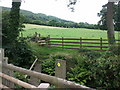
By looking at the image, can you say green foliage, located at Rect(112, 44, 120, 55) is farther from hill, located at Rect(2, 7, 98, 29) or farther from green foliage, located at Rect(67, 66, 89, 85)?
hill, located at Rect(2, 7, 98, 29)

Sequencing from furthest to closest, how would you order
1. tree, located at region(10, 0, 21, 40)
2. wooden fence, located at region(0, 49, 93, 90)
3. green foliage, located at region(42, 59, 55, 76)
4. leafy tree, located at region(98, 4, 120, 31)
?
1. leafy tree, located at region(98, 4, 120, 31)
2. tree, located at region(10, 0, 21, 40)
3. green foliage, located at region(42, 59, 55, 76)
4. wooden fence, located at region(0, 49, 93, 90)

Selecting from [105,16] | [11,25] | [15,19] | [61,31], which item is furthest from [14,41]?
[61,31]

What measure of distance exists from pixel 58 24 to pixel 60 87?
16971mm

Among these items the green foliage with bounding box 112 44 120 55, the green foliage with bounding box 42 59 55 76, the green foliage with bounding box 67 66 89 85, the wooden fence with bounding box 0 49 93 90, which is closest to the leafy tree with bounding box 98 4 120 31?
the green foliage with bounding box 67 66 89 85

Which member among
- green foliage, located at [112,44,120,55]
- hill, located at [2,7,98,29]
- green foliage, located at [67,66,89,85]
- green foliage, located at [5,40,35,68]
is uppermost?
hill, located at [2,7,98,29]

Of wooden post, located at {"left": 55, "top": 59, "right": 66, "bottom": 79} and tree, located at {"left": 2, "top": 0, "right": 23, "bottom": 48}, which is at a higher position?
tree, located at {"left": 2, "top": 0, "right": 23, "bottom": 48}

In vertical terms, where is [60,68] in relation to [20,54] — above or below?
above

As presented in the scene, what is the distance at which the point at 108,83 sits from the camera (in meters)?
5.61

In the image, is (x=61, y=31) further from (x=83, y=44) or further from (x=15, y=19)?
(x=15, y=19)

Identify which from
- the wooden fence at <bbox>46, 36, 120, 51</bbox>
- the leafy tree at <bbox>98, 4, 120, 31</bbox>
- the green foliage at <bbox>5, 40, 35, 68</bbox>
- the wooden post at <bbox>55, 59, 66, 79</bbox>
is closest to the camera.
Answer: the wooden post at <bbox>55, 59, 66, 79</bbox>

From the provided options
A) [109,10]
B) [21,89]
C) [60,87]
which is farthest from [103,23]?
[60,87]

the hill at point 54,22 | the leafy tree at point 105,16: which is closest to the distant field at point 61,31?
the hill at point 54,22

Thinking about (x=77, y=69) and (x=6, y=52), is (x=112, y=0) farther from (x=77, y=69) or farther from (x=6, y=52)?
(x=6, y=52)

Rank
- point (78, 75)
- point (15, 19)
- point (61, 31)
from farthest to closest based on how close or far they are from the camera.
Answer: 1. point (61, 31)
2. point (15, 19)
3. point (78, 75)
